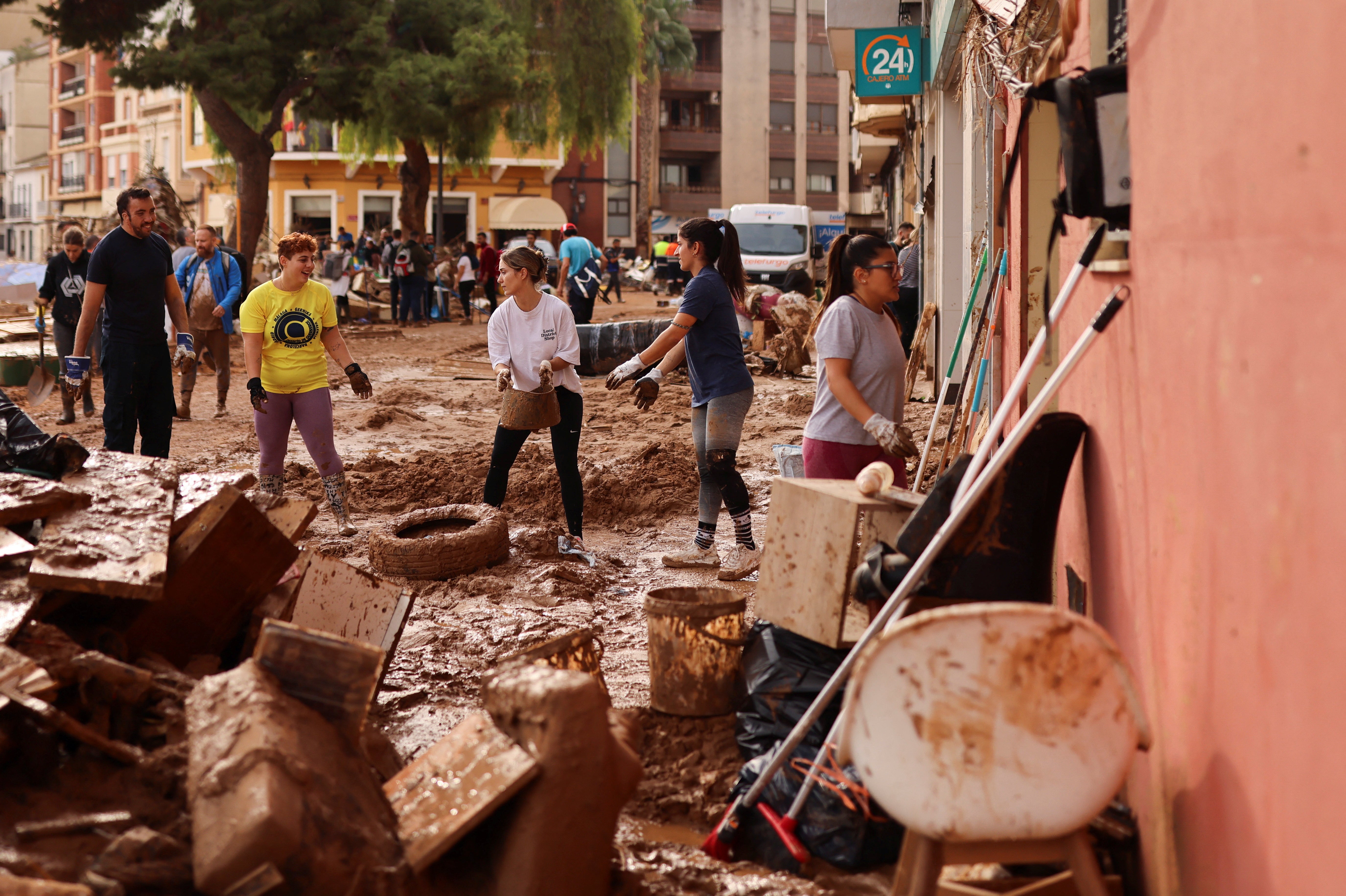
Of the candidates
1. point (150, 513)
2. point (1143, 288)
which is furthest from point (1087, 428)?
point (150, 513)

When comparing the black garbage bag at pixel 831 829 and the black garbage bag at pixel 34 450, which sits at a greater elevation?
the black garbage bag at pixel 34 450

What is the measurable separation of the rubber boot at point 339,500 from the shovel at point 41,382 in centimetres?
656

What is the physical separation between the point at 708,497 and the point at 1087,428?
321cm

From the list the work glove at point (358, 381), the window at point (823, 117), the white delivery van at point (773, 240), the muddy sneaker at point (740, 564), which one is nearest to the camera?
the muddy sneaker at point (740, 564)

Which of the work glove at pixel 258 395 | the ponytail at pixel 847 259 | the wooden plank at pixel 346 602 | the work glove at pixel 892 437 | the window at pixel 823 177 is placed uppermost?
the window at pixel 823 177

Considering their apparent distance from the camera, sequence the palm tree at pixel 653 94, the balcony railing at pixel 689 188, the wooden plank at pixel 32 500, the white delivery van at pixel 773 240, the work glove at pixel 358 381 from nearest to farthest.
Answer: the wooden plank at pixel 32 500 < the work glove at pixel 358 381 < the white delivery van at pixel 773 240 < the palm tree at pixel 653 94 < the balcony railing at pixel 689 188

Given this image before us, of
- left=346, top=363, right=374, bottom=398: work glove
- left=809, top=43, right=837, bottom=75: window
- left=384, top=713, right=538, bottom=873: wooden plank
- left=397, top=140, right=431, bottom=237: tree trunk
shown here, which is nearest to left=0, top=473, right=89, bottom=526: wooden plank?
left=384, top=713, right=538, bottom=873: wooden plank

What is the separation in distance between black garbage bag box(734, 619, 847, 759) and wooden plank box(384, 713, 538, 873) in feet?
3.68

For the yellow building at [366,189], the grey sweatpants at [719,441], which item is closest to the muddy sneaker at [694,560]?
the grey sweatpants at [719,441]

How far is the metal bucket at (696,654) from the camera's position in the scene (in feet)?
13.9

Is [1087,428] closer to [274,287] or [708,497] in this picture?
[708,497]

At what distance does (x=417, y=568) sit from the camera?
6.39 metres

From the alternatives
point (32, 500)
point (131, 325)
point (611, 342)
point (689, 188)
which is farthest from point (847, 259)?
point (689, 188)

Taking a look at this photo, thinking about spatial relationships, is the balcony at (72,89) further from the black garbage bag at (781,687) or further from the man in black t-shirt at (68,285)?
the black garbage bag at (781,687)
